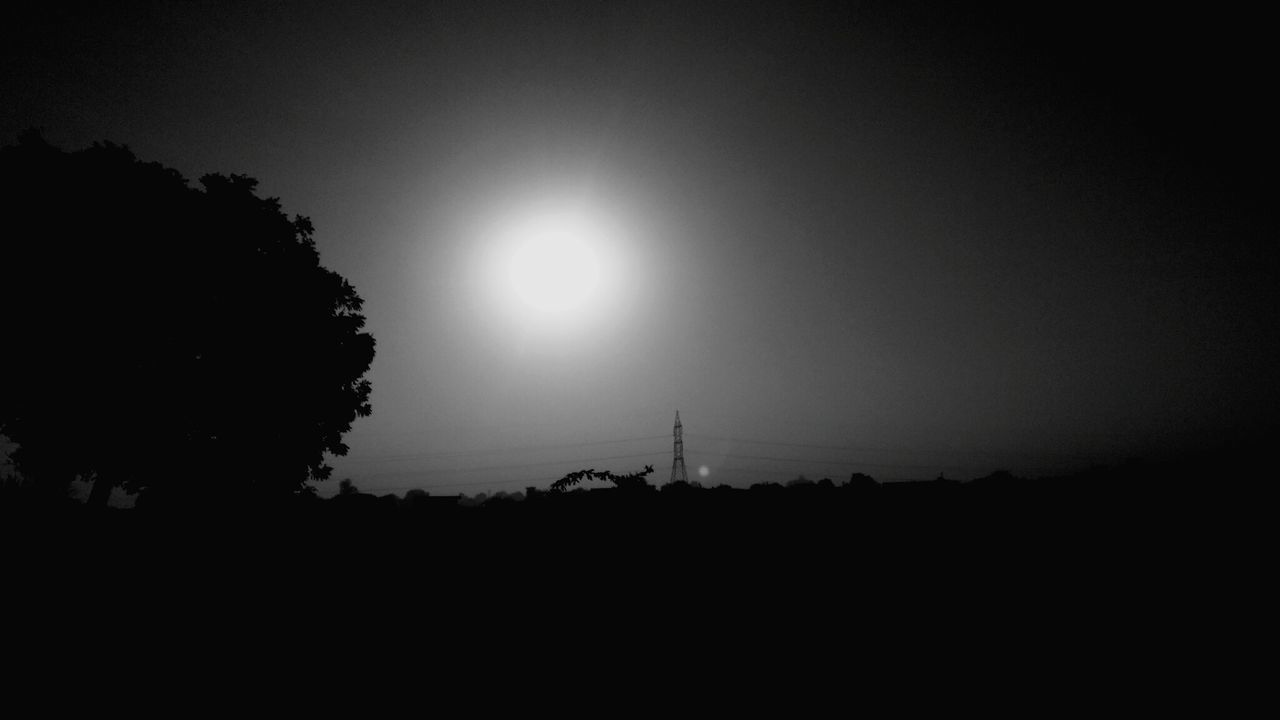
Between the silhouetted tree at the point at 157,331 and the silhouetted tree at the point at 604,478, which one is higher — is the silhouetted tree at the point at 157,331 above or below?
above

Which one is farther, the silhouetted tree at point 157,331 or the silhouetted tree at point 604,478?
the silhouetted tree at point 157,331

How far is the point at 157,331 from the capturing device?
536 inches

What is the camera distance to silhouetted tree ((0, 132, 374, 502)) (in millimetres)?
Answer: 12562

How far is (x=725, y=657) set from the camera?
139 inches

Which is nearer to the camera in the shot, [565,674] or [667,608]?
[565,674]

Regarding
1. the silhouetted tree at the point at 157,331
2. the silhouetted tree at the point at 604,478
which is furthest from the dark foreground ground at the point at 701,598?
the silhouetted tree at the point at 157,331

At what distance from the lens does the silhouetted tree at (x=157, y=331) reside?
12562mm

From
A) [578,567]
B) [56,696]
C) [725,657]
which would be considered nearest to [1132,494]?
[725,657]

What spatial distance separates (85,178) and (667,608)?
20.9m

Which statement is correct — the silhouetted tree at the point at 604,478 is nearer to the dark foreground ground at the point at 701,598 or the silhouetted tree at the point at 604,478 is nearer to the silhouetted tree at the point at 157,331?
the dark foreground ground at the point at 701,598

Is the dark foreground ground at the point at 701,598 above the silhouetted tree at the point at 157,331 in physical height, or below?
below

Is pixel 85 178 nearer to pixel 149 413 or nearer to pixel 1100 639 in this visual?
pixel 149 413

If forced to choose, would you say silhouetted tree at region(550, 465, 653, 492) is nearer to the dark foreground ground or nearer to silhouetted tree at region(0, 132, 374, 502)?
the dark foreground ground

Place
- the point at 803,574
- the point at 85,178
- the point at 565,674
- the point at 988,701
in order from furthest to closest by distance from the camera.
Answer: the point at 85,178, the point at 803,574, the point at 565,674, the point at 988,701
